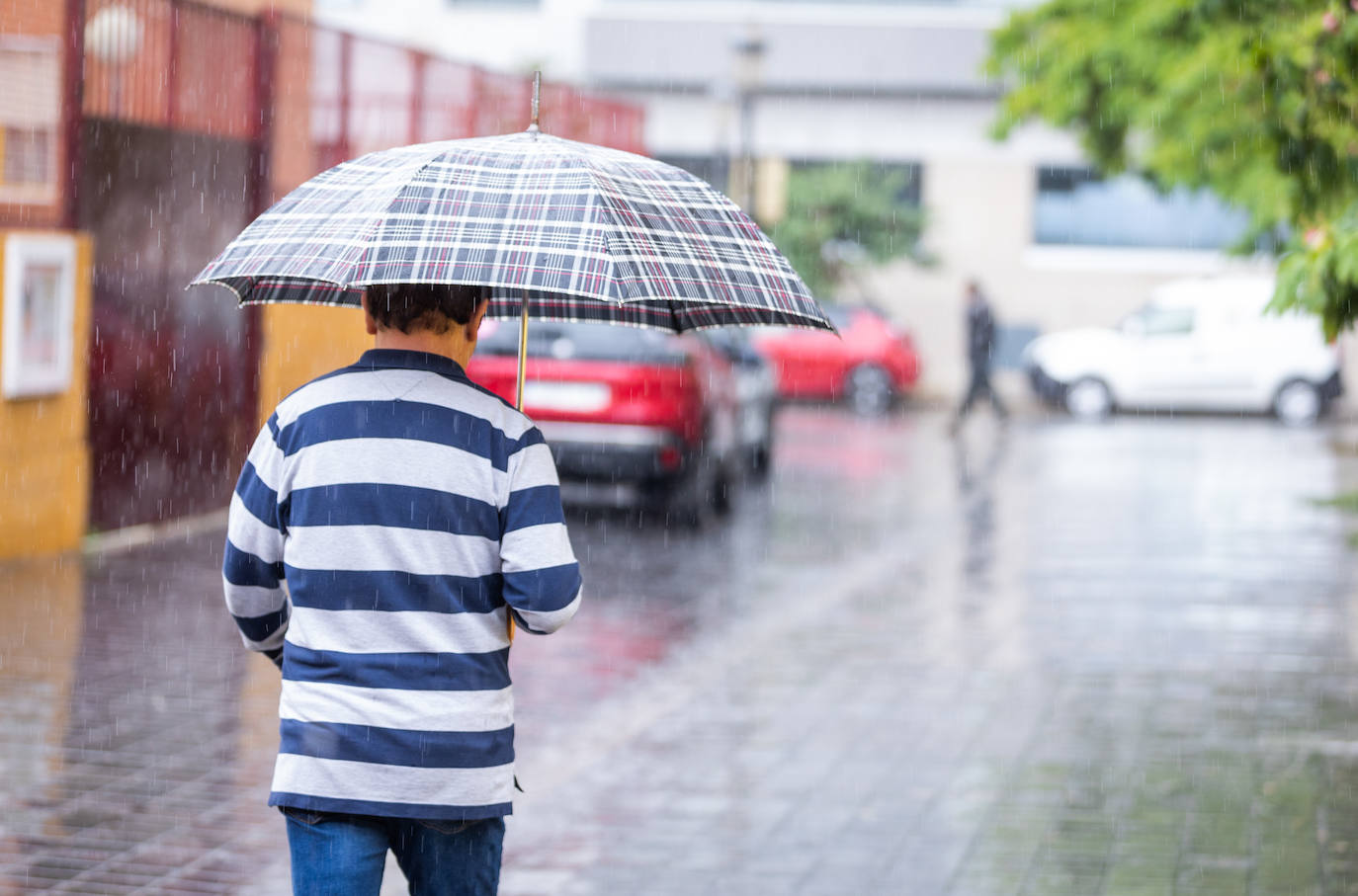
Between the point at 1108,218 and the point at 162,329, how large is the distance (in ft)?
79.7

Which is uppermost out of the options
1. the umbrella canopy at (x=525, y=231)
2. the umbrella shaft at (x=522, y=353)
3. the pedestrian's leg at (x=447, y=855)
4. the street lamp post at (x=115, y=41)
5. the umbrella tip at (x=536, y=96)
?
the street lamp post at (x=115, y=41)

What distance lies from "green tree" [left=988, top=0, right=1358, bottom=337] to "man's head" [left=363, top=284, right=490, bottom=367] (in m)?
2.70

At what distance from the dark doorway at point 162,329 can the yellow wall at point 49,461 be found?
0.58 feet

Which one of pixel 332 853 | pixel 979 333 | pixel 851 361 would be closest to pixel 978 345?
pixel 979 333

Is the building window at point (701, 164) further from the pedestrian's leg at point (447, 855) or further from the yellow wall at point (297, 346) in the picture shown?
the pedestrian's leg at point (447, 855)

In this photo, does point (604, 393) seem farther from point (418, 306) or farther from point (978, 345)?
point (978, 345)

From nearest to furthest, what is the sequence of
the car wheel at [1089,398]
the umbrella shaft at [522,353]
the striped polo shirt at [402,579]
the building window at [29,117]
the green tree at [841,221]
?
1. the striped polo shirt at [402,579]
2. the umbrella shaft at [522,353]
3. the building window at [29,117]
4. the car wheel at [1089,398]
5. the green tree at [841,221]

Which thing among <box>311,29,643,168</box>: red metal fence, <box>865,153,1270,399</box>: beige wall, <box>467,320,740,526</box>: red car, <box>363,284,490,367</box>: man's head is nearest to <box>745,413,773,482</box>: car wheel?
<box>311,29,643,168</box>: red metal fence

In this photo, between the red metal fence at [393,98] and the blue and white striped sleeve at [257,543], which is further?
the red metal fence at [393,98]

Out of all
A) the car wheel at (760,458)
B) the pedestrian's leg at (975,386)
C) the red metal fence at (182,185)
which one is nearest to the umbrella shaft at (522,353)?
the red metal fence at (182,185)

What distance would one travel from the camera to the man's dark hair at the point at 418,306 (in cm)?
324

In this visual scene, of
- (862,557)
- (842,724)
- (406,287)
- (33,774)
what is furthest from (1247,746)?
(862,557)

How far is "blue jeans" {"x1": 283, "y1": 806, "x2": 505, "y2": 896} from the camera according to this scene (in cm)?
306

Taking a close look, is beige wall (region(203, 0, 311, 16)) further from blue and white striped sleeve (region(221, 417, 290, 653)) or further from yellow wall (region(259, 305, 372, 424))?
blue and white striped sleeve (region(221, 417, 290, 653))
